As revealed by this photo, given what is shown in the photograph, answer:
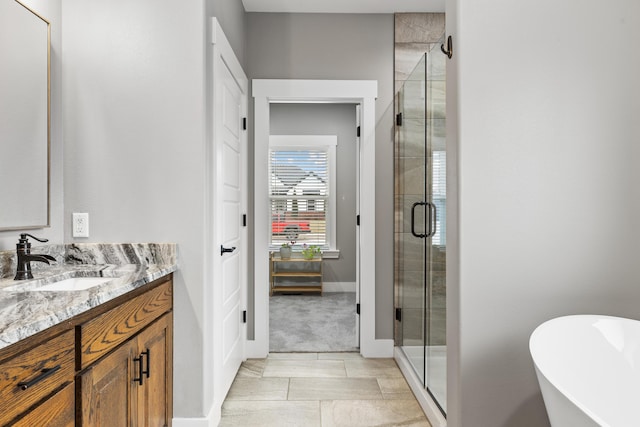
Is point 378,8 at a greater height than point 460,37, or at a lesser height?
greater

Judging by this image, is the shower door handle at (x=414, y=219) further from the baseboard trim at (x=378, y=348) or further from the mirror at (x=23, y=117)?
the mirror at (x=23, y=117)

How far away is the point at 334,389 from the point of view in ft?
8.59

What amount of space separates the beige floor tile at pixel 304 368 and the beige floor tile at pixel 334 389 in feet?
0.27

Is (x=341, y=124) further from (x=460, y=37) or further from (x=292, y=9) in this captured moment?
(x=460, y=37)

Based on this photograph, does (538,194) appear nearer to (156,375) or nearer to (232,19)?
(156,375)

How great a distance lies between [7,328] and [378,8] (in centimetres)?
311

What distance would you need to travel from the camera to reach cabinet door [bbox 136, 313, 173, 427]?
1611 mm

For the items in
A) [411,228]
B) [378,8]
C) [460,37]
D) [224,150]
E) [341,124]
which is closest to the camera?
[460,37]

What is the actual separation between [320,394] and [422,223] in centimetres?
127

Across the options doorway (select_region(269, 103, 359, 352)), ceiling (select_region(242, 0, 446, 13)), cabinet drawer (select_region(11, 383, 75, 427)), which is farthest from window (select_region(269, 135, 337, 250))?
cabinet drawer (select_region(11, 383, 75, 427))

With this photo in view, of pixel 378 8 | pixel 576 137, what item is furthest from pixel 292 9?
pixel 576 137

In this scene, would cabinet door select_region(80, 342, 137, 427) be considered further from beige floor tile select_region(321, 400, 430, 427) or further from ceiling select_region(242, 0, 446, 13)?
ceiling select_region(242, 0, 446, 13)

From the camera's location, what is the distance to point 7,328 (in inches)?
35.1

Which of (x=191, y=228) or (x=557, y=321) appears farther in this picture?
(x=191, y=228)
